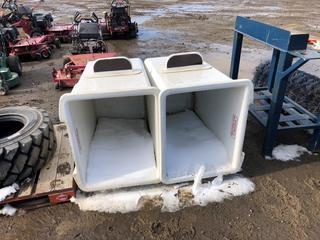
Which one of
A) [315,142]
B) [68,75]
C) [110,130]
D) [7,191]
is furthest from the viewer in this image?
[68,75]

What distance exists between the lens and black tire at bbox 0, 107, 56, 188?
9.20 feet

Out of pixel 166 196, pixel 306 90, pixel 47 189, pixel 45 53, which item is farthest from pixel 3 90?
pixel 306 90

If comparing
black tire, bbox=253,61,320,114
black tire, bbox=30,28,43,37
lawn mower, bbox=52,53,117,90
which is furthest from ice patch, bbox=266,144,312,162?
black tire, bbox=30,28,43,37

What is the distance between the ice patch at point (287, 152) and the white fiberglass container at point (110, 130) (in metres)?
1.60

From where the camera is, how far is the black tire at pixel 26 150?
2805 mm

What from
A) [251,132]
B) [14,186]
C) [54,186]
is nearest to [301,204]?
[251,132]

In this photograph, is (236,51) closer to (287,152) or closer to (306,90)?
(306,90)

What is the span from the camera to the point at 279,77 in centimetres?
320

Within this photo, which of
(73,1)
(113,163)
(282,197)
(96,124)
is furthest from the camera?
(73,1)

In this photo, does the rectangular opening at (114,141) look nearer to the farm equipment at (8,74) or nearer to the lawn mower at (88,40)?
the farm equipment at (8,74)

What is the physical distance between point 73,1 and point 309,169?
23027 mm

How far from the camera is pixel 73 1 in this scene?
22.6 meters

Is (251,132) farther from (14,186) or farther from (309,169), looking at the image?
(14,186)

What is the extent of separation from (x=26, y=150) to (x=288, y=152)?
123 inches
